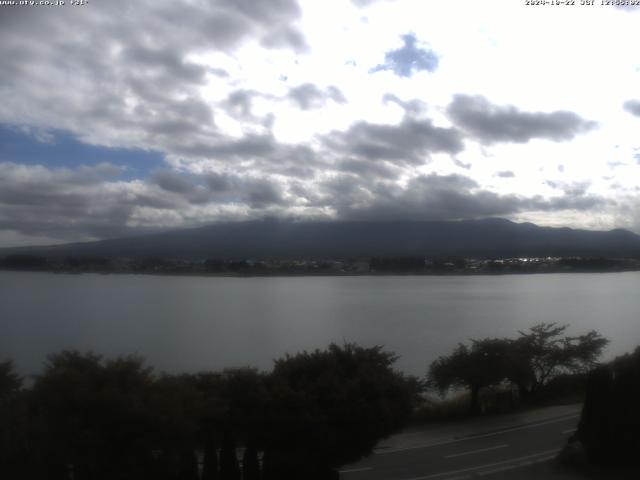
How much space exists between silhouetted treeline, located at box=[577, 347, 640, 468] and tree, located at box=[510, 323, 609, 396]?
976 centimetres

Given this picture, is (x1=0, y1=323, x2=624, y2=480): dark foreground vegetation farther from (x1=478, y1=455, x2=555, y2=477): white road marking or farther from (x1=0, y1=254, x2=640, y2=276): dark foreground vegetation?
(x1=0, y1=254, x2=640, y2=276): dark foreground vegetation

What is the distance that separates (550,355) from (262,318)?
83.0 ft

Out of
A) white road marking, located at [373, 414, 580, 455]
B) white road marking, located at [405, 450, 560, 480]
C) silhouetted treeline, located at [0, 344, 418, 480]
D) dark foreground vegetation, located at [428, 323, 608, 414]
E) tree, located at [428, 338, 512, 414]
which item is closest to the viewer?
silhouetted treeline, located at [0, 344, 418, 480]

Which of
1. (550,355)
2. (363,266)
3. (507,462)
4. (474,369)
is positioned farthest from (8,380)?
(363,266)

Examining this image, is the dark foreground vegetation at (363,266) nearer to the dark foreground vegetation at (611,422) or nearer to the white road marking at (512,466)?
the white road marking at (512,466)

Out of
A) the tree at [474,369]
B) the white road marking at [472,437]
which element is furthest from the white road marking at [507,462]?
the tree at [474,369]

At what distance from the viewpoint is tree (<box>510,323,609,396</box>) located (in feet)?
77.9

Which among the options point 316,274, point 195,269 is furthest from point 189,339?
point 316,274

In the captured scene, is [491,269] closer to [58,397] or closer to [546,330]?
[546,330]

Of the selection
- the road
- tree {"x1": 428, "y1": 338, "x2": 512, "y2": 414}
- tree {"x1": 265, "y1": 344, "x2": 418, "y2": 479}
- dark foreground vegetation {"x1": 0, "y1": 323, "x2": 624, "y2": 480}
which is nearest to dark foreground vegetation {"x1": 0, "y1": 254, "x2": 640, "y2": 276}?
tree {"x1": 428, "y1": 338, "x2": 512, "y2": 414}

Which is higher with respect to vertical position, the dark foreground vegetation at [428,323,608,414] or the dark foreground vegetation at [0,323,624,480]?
the dark foreground vegetation at [0,323,624,480]

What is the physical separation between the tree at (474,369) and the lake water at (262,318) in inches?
204

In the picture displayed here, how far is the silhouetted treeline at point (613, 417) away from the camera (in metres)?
12.6

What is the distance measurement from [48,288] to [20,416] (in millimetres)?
66843
